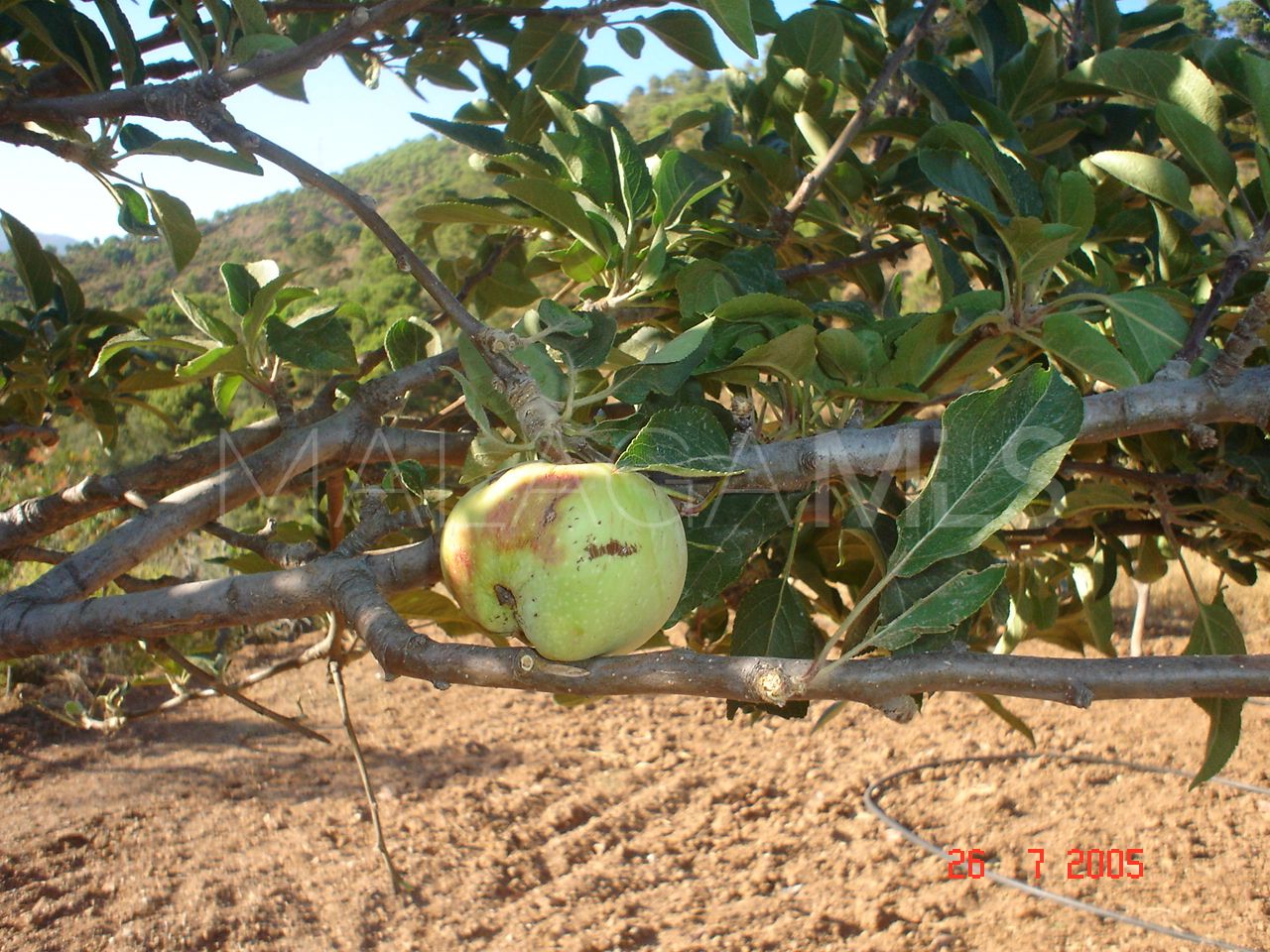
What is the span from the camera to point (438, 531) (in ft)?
3.44

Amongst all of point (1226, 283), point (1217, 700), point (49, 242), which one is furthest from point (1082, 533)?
point (49, 242)

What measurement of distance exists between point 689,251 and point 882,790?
11.3ft

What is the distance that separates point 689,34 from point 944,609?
1.20 metres

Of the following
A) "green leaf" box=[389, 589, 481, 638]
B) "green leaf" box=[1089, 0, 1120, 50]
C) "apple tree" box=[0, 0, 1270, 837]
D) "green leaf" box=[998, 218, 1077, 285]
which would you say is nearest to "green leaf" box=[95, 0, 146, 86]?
"apple tree" box=[0, 0, 1270, 837]

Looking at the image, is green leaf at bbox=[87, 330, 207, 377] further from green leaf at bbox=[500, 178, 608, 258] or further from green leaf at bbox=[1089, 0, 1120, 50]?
green leaf at bbox=[1089, 0, 1120, 50]

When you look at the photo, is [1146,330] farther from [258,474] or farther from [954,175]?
[258,474]

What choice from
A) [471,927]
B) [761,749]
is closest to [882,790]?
[761,749]

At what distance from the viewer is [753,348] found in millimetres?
986

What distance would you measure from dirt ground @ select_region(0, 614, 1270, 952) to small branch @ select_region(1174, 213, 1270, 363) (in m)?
2.59

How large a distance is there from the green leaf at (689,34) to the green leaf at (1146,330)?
0.80 metres

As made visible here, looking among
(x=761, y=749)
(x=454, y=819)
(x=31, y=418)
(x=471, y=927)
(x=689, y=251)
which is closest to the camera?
(x=689, y=251)

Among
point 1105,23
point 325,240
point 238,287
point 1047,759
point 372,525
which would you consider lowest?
point 1047,759

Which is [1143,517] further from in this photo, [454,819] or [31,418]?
[454,819]
